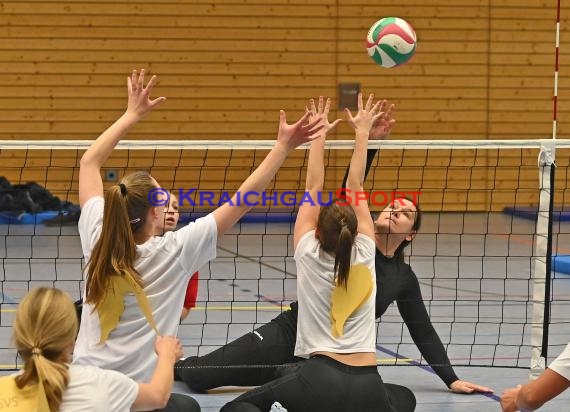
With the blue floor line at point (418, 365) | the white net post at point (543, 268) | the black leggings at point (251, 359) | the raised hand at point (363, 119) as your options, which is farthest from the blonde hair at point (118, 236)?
the white net post at point (543, 268)

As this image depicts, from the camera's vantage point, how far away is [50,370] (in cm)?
259

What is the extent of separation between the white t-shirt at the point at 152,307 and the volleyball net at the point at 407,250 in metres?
0.27

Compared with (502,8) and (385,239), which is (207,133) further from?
(385,239)

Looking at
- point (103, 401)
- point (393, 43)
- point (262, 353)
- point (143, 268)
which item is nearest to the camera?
point (103, 401)

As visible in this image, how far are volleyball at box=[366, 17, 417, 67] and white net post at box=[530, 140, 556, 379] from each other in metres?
1.69

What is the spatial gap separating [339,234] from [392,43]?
2.76m

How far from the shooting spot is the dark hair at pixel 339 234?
12.9 ft

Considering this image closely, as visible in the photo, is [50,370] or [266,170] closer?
[50,370]

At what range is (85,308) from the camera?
355 centimetres

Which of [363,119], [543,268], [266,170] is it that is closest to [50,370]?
[266,170]

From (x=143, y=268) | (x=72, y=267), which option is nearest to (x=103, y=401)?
(x=143, y=268)

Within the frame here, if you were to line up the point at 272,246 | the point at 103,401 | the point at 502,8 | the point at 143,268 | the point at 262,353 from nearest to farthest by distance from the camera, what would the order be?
the point at 103,401
the point at 143,268
the point at 262,353
the point at 272,246
the point at 502,8

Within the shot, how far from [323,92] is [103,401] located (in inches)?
438

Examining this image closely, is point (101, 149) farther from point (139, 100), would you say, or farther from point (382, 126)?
point (382, 126)
